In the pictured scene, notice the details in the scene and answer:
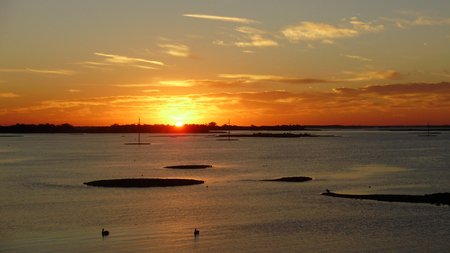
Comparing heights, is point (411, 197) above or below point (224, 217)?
above

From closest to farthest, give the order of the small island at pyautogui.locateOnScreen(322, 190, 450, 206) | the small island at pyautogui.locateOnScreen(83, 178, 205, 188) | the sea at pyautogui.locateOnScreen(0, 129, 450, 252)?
the sea at pyautogui.locateOnScreen(0, 129, 450, 252) → the small island at pyautogui.locateOnScreen(322, 190, 450, 206) → the small island at pyautogui.locateOnScreen(83, 178, 205, 188)

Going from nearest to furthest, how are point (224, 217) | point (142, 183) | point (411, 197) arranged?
point (224, 217), point (411, 197), point (142, 183)

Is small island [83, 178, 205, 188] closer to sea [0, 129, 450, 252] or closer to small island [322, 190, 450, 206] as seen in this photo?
sea [0, 129, 450, 252]

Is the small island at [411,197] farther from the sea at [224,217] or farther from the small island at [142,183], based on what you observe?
the small island at [142,183]

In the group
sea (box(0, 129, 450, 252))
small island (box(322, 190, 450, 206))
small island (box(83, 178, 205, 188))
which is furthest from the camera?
small island (box(83, 178, 205, 188))

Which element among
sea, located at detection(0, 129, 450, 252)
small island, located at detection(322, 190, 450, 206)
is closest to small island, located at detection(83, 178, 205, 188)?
sea, located at detection(0, 129, 450, 252)

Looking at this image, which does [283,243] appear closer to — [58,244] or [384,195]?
[58,244]

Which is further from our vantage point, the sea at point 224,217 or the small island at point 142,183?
the small island at point 142,183

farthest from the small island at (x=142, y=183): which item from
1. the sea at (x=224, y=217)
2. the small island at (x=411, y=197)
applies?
the small island at (x=411, y=197)

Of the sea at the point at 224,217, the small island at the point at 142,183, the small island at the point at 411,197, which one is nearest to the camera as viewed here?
the sea at the point at 224,217

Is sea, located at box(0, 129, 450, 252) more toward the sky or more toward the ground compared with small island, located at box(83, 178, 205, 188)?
more toward the ground

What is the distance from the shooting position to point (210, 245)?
120 feet

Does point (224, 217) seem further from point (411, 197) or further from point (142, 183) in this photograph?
point (142, 183)

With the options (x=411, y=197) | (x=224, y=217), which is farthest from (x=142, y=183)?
(x=411, y=197)
